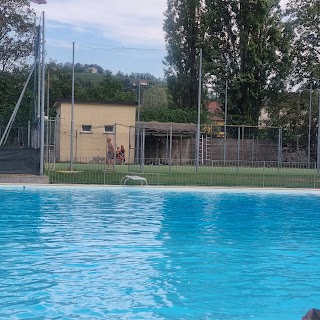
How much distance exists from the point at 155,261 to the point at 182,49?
38432 mm

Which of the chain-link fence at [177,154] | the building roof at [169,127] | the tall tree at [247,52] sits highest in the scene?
the tall tree at [247,52]

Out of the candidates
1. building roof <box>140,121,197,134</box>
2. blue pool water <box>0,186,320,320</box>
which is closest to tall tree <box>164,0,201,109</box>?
building roof <box>140,121,197,134</box>

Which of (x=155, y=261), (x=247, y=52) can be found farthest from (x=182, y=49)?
(x=155, y=261)

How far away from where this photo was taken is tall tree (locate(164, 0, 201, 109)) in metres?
44.8

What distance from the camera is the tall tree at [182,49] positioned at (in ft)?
147

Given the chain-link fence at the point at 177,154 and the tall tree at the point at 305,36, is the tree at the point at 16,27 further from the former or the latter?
the tall tree at the point at 305,36

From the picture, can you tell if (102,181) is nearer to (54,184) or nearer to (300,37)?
(54,184)

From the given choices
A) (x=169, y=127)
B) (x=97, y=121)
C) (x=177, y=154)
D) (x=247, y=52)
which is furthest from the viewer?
(x=247, y=52)

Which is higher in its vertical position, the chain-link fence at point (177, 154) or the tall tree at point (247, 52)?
the tall tree at point (247, 52)

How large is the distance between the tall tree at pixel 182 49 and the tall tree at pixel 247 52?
3.92 feet

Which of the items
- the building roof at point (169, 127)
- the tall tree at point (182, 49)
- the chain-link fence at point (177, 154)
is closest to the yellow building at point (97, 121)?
the chain-link fence at point (177, 154)

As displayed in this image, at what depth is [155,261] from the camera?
8.05 metres

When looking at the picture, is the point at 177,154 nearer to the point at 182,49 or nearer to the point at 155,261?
the point at 182,49

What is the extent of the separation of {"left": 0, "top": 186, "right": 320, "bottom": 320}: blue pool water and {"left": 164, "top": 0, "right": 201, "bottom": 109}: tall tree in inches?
1192
